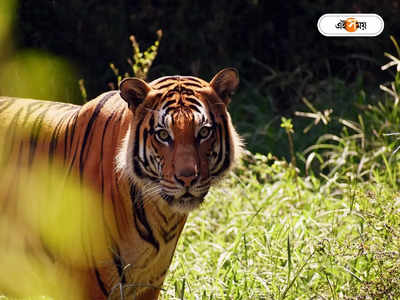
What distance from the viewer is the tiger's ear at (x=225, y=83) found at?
3.21m

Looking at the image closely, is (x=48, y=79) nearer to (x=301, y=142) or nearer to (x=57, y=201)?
(x=301, y=142)

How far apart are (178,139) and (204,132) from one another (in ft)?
0.41

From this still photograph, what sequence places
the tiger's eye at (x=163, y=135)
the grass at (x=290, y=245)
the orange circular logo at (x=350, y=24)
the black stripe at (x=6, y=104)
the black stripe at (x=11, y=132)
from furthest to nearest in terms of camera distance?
the orange circular logo at (x=350, y=24)
the black stripe at (x=6, y=104)
the black stripe at (x=11, y=132)
the grass at (x=290, y=245)
the tiger's eye at (x=163, y=135)

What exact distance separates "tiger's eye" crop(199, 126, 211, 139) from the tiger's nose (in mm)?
185

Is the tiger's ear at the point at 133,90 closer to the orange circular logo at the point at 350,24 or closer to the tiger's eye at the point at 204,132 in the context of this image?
the tiger's eye at the point at 204,132

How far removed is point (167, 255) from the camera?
3.33 metres

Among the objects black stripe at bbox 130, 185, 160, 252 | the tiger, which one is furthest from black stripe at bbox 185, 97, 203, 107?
black stripe at bbox 130, 185, 160, 252

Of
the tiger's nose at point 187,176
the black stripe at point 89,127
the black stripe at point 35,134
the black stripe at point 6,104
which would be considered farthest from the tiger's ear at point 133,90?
the black stripe at point 6,104

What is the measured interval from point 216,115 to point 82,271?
0.88 meters

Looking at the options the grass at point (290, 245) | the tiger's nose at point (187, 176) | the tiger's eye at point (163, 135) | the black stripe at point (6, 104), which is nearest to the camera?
the tiger's nose at point (187, 176)

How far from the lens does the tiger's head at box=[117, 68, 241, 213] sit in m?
2.97

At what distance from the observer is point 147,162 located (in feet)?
10.2

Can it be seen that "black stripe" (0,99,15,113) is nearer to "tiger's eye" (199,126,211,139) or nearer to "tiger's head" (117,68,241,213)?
"tiger's head" (117,68,241,213)

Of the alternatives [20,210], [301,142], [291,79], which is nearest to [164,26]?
[291,79]
